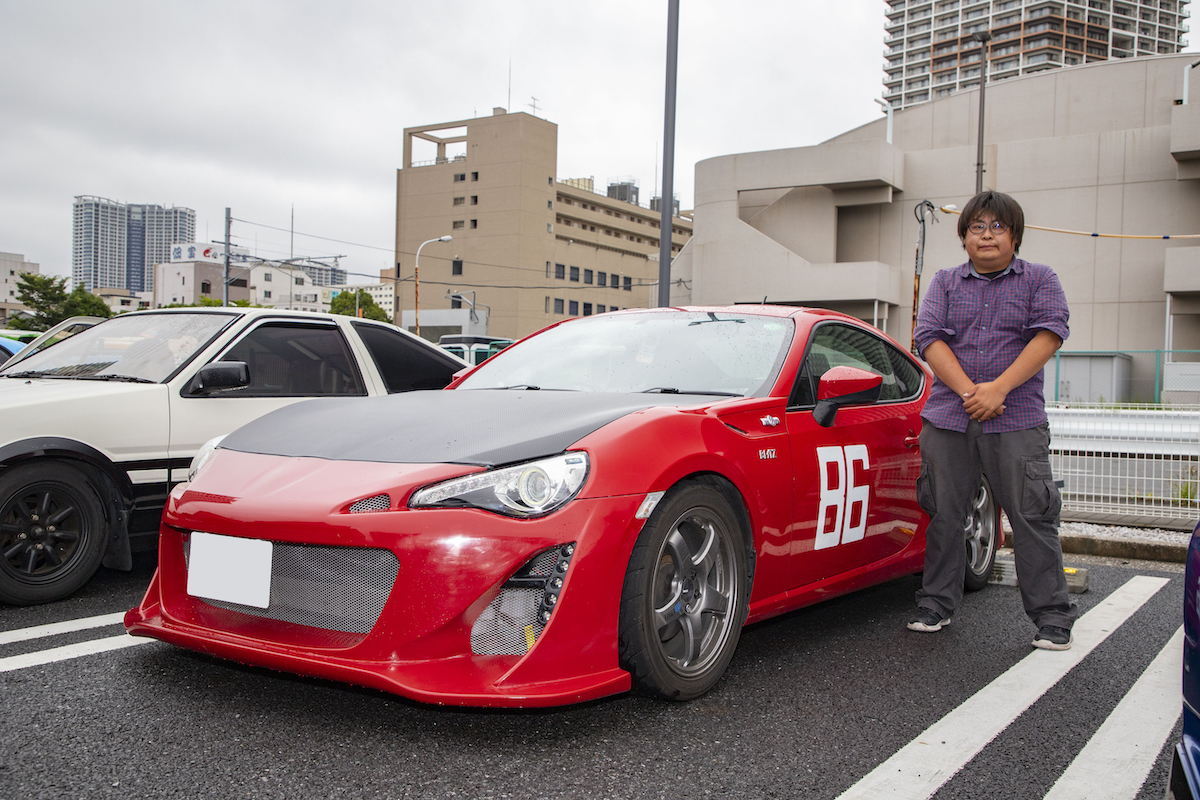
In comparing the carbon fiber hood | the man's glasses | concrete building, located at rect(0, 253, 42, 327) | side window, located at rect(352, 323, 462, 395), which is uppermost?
concrete building, located at rect(0, 253, 42, 327)

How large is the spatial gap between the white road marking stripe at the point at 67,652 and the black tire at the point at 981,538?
3.66 meters

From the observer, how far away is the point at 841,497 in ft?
11.5

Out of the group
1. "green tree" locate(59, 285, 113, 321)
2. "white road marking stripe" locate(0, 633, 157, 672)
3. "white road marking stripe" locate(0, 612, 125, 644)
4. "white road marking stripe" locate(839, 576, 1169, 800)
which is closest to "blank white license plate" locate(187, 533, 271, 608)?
"white road marking stripe" locate(0, 633, 157, 672)

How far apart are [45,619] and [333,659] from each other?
208cm

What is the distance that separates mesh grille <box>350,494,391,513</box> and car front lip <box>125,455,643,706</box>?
0.02 meters

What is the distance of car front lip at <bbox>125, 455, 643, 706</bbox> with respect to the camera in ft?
7.60

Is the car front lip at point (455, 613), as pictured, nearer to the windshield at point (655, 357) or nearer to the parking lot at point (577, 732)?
the parking lot at point (577, 732)

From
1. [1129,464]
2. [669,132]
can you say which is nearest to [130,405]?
[1129,464]

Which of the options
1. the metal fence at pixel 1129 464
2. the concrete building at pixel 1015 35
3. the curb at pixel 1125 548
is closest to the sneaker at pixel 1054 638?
the curb at pixel 1125 548

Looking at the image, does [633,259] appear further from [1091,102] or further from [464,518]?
[464,518]

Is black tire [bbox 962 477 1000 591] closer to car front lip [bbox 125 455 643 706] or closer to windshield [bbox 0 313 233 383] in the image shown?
car front lip [bbox 125 455 643 706]

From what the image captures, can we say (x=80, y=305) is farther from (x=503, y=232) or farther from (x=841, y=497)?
(x=841, y=497)

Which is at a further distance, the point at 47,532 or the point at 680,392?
the point at 47,532

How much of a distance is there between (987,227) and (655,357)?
146 cm
